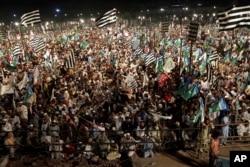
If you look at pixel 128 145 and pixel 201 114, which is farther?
pixel 201 114

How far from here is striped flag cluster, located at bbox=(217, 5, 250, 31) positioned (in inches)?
656

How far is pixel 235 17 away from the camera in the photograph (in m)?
17.0

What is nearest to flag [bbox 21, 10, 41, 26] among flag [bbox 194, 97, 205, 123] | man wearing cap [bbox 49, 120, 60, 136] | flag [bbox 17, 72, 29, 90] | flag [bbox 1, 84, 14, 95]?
flag [bbox 17, 72, 29, 90]

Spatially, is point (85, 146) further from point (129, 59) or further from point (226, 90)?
point (129, 59)

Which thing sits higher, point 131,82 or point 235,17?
point 235,17

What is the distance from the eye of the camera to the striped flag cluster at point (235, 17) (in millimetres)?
16672

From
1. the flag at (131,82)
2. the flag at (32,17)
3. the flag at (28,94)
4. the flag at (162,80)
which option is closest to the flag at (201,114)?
the flag at (131,82)

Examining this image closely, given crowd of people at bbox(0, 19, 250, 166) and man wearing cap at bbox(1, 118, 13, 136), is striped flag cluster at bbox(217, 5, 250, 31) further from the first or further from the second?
man wearing cap at bbox(1, 118, 13, 136)

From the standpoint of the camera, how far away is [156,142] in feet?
47.8

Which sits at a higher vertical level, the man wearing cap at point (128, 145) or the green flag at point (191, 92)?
the green flag at point (191, 92)

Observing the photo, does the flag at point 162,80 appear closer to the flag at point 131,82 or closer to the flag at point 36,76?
the flag at point 131,82

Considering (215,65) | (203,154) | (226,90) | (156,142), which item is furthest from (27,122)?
(215,65)

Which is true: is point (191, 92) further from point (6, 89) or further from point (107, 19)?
point (6, 89)

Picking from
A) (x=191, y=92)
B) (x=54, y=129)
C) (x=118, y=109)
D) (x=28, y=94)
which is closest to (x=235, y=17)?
(x=191, y=92)
